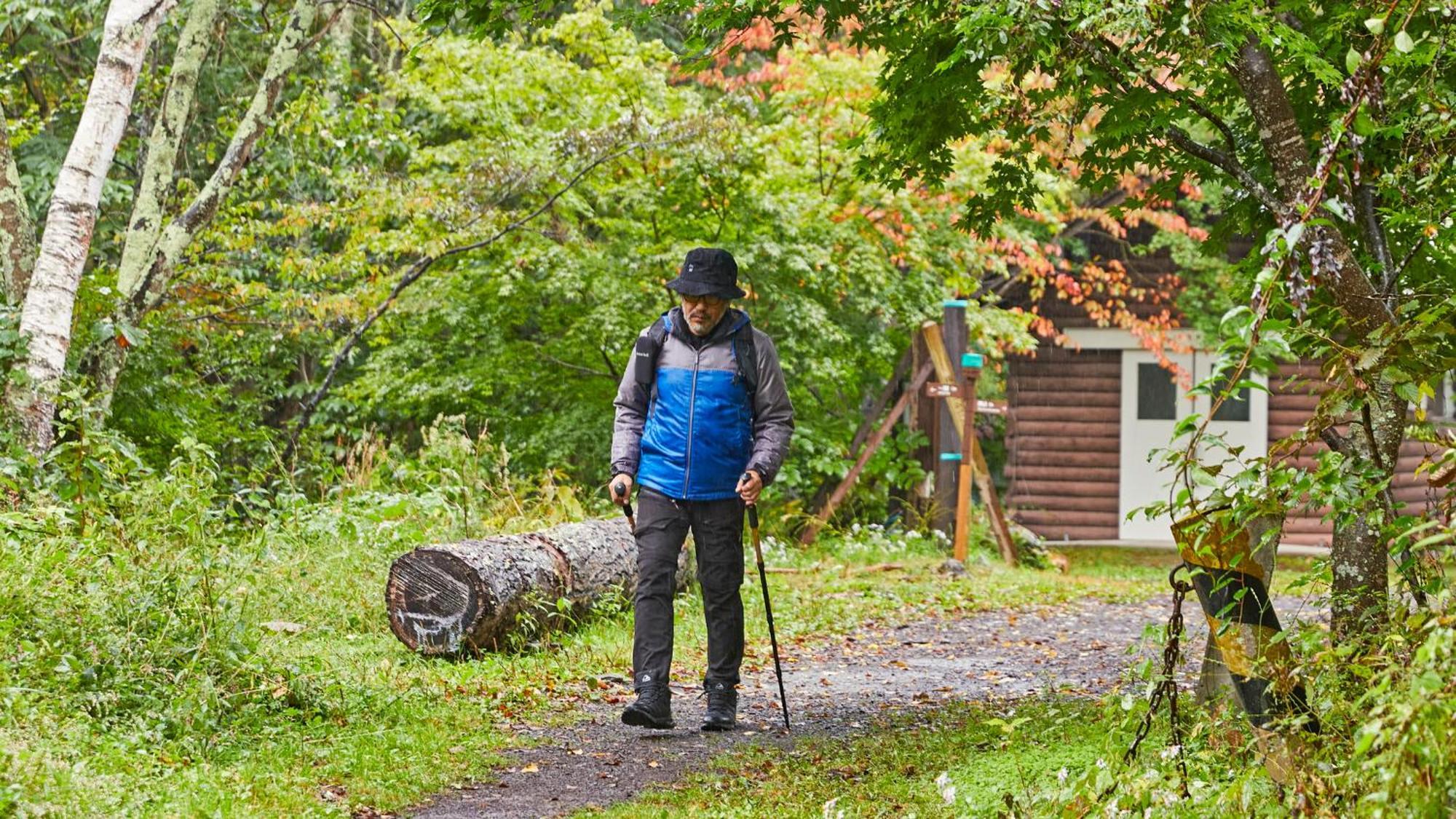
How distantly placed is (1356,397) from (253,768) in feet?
12.2

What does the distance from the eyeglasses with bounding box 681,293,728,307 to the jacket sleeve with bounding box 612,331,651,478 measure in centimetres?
28

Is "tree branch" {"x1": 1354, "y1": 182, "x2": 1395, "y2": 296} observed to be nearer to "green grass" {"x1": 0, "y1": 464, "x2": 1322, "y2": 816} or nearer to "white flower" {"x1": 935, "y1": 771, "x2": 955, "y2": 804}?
"white flower" {"x1": 935, "y1": 771, "x2": 955, "y2": 804}

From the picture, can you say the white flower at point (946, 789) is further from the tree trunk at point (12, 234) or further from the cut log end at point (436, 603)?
the tree trunk at point (12, 234)

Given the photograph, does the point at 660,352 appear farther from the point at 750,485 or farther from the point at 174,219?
the point at 174,219

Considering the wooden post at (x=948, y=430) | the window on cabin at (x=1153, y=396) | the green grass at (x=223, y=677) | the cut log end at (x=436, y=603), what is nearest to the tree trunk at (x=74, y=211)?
the green grass at (x=223, y=677)

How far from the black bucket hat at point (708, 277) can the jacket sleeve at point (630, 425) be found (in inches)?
14.1

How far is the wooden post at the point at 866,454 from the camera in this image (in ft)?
48.3

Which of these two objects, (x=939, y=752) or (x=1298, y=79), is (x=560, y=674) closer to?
(x=939, y=752)

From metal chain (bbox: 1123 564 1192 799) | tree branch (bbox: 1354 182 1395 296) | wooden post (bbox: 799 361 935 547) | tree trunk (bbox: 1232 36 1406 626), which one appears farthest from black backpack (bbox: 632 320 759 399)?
wooden post (bbox: 799 361 935 547)

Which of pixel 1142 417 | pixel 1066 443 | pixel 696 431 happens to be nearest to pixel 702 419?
pixel 696 431

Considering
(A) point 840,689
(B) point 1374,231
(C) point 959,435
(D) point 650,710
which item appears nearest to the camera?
(B) point 1374,231

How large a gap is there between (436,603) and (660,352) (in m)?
2.16

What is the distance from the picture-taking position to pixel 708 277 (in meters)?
6.15

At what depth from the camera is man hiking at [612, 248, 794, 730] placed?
20.4 feet
